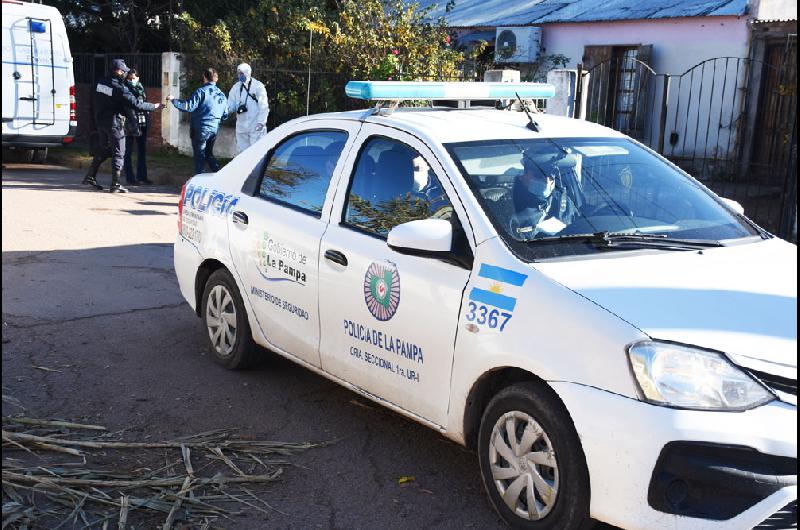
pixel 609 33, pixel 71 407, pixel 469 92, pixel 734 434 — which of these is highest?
pixel 609 33

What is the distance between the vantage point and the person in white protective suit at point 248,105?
13.8 meters

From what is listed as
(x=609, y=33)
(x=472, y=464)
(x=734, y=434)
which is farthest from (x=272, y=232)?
(x=609, y=33)

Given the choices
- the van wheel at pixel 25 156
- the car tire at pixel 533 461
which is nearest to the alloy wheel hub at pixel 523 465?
the car tire at pixel 533 461

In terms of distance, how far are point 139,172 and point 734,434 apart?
13965mm

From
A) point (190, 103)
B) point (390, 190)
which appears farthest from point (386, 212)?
point (190, 103)

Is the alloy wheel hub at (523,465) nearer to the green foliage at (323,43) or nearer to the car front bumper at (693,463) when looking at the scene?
the car front bumper at (693,463)

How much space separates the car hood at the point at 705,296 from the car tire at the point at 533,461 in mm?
470

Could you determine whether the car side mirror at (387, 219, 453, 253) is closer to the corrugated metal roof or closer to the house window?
the corrugated metal roof

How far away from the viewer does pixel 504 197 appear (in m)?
4.18

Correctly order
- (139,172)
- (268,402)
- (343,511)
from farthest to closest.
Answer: (139,172) → (268,402) → (343,511)

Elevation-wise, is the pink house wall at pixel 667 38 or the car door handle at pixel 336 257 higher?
the pink house wall at pixel 667 38

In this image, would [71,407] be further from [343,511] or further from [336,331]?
[343,511]

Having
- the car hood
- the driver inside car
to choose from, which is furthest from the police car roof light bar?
the car hood

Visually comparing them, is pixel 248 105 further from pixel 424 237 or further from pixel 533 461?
A: pixel 533 461
